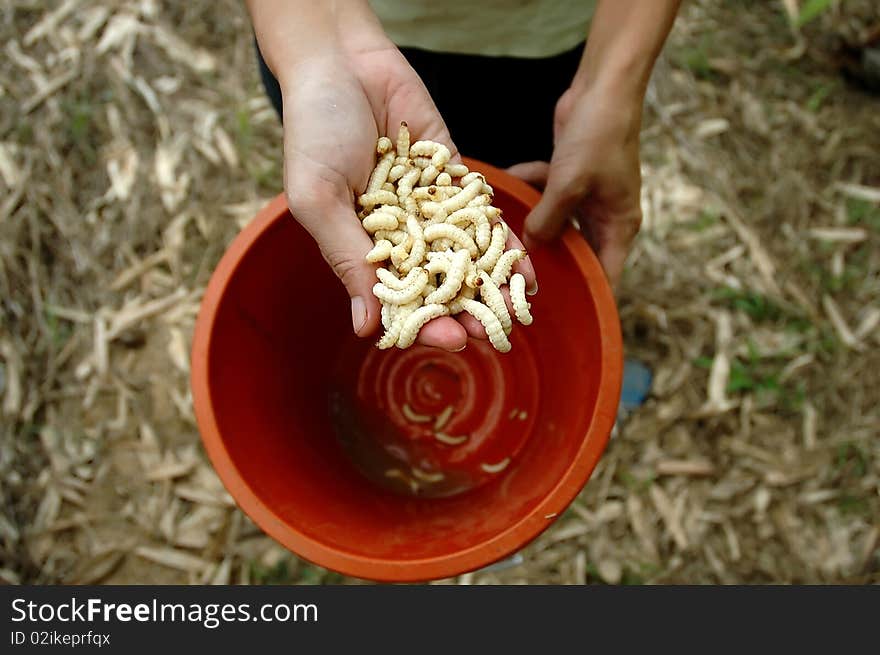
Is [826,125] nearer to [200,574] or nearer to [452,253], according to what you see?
[452,253]

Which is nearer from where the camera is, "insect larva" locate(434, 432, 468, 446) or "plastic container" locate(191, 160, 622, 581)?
"plastic container" locate(191, 160, 622, 581)

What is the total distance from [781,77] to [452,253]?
1.83m

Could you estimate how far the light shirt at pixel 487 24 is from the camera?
4.96 feet

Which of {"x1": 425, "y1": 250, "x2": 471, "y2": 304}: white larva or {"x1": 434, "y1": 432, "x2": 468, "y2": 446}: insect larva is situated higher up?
{"x1": 425, "y1": 250, "x2": 471, "y2": 304}: white larva

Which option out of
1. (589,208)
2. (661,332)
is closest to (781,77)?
(661,332)

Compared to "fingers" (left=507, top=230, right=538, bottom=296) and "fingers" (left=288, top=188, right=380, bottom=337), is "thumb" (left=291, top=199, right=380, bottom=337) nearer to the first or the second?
"fingers" (left=288, top=188, right=380, bottom=337)

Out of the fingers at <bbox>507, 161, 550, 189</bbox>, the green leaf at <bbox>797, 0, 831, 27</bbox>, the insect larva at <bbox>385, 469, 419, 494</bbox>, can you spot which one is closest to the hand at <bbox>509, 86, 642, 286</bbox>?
the fingers at <bbox>507, 161, 550, 189</bbox>

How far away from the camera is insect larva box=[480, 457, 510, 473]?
1.82 meters

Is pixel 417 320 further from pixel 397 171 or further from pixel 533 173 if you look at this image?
pixel 533 173

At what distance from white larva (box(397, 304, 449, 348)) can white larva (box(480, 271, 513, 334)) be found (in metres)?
0.08

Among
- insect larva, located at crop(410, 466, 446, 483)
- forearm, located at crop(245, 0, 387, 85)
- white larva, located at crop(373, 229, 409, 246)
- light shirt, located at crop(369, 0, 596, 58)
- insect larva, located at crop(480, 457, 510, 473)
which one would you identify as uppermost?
forearm, located at crop(245, 0, 387, 85)

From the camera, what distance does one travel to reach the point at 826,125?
2463mm

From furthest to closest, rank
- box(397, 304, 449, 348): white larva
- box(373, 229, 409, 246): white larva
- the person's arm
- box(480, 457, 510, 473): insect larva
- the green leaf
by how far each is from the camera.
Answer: the green leaf, box(480, 457, 510, 473): insect larva, the person's arm, box(373, 229, 409, 246): white larva, box(397, 304, 449, 348): white larva
